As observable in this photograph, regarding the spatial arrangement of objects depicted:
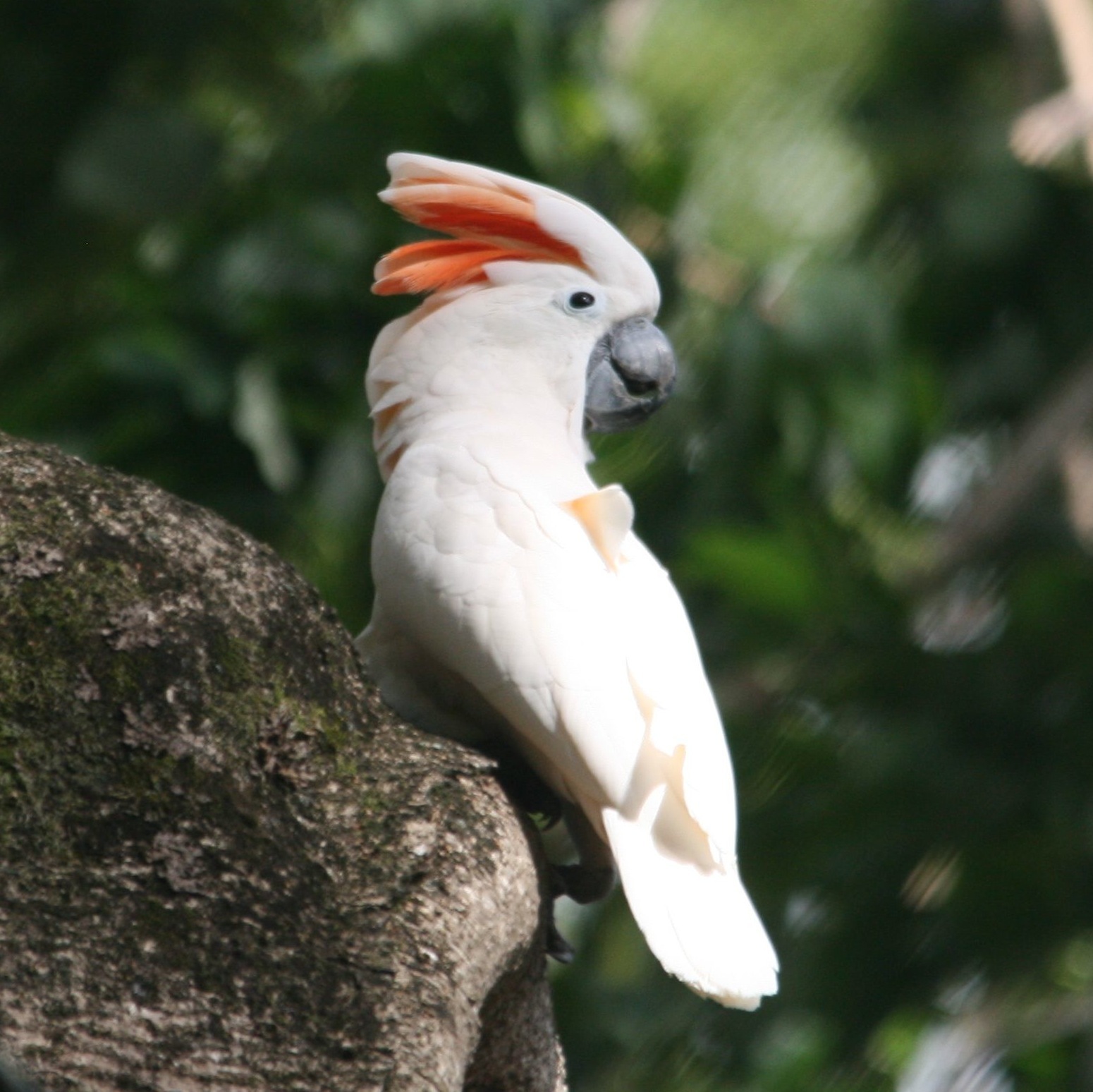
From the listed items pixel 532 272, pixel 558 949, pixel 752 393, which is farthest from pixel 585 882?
pixel 752 393

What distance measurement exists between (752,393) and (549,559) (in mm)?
2725

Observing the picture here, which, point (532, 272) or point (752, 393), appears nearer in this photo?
point (532, 272)

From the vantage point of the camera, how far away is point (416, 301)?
425 cm

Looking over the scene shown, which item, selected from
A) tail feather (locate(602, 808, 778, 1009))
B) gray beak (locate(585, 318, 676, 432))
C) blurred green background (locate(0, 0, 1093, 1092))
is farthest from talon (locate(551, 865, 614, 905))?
blurred green background (locate(0, 0, 1093, 1092))

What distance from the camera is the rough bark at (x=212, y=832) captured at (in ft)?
4.51

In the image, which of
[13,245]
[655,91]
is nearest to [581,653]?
[13,245]

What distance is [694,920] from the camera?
1.91 meters

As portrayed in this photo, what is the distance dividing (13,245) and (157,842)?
3.66 m

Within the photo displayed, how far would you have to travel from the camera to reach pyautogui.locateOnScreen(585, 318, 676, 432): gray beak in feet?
8.21

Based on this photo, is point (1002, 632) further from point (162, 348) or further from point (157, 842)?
point (157, 842)

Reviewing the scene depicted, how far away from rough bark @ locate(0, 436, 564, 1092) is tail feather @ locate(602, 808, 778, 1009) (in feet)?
0.58

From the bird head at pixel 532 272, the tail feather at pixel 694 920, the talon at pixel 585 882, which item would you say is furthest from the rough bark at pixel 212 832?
the bird head at pixel 532 272

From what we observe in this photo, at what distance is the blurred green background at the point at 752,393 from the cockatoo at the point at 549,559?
145 centimetres

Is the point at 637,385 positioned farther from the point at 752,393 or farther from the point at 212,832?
the point at 752,393
